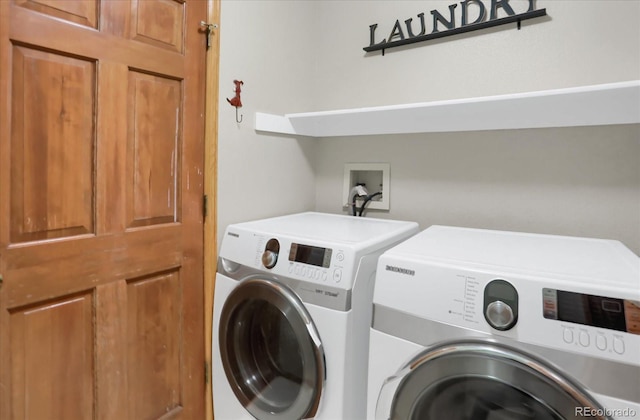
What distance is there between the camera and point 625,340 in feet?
2.33

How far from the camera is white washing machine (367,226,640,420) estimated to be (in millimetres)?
725

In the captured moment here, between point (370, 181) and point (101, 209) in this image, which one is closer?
point (101, 209)

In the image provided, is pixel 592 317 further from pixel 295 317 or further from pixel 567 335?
pixel 295 317

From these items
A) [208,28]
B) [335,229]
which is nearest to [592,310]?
[335,229]

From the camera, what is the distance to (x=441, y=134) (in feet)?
5.54

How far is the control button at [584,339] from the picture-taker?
74 centimetres

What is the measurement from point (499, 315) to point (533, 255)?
1.08 ft

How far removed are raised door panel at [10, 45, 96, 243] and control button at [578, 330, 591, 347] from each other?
1.39m

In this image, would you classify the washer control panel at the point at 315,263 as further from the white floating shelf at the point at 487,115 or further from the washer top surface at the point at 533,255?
the white floating shelf at the point at 487,115

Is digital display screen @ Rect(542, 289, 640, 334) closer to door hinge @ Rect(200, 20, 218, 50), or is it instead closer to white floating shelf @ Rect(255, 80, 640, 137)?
white floating shelf @ Rect(255, 80, 640, 137)

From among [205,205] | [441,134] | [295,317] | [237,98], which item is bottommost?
[295,317]

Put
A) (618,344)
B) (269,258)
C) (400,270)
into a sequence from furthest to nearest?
(269,258) → (400,270) → (618,344)

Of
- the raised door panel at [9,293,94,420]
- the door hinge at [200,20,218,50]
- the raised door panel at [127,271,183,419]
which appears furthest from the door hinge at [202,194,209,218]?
the door hinge at [200,20,218,50]

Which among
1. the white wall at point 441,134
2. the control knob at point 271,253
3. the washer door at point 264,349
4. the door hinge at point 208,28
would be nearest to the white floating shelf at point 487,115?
the white wall at point 441,134
